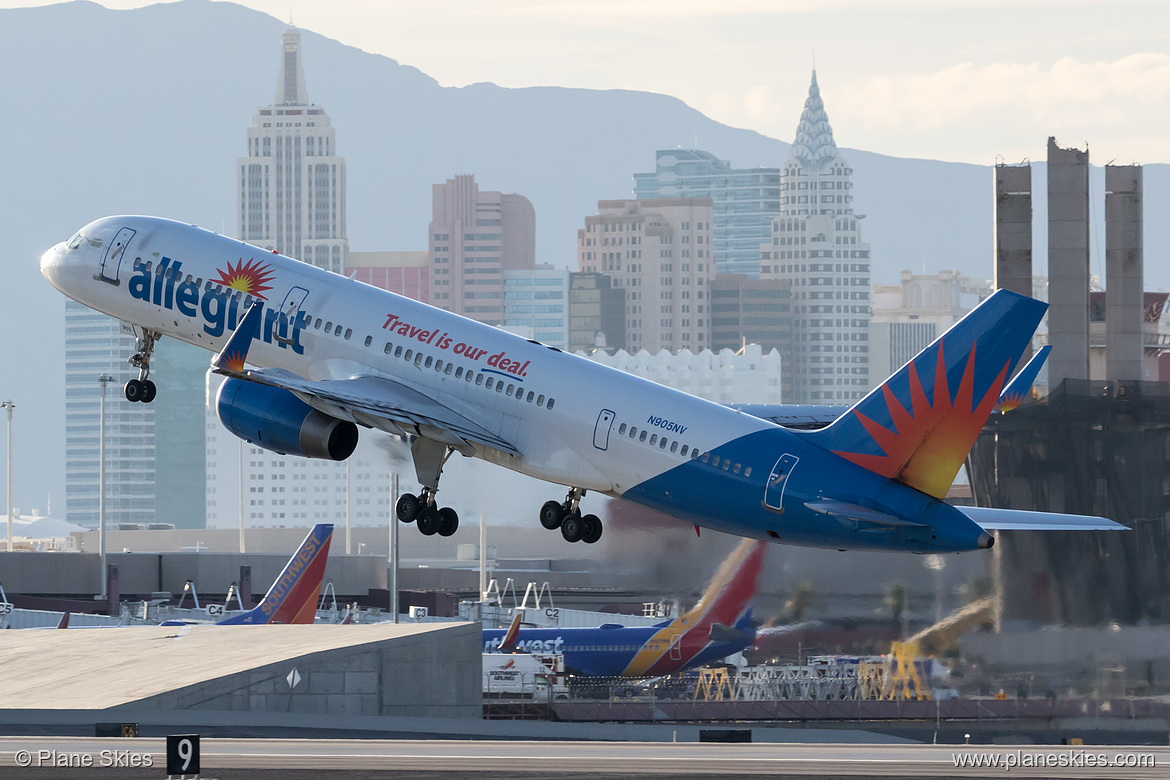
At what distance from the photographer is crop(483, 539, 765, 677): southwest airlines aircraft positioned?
65.5 m

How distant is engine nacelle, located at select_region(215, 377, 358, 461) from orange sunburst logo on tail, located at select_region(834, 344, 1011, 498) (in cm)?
1500

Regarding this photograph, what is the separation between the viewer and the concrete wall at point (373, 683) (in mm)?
49062

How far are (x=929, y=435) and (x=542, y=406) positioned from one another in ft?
32.4

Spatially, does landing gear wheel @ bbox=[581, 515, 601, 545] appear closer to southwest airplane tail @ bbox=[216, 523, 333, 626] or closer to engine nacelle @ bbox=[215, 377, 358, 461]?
engine nacelle @ bbox=[215, 377, 358, 461]

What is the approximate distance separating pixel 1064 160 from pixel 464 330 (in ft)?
196

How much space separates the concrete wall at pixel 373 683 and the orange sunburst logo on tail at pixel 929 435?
1746 cm

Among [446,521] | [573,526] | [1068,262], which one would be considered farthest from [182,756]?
[1068,262]

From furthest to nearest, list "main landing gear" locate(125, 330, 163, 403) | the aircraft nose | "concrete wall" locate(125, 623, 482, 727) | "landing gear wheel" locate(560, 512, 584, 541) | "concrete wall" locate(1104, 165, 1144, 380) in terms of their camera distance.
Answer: "concrete wall" locate(1104, 165, 1144, 380), the aircraft nose, "main landing gear" locate(125, 330, 163, 403), "concrete wall" locate(125, 623, 482, 727), "landing gear wheel" locate(560, 512, 584, 541)

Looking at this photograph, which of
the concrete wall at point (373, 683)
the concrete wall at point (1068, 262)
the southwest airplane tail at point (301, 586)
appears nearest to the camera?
the concrete wall at point (373, 683)

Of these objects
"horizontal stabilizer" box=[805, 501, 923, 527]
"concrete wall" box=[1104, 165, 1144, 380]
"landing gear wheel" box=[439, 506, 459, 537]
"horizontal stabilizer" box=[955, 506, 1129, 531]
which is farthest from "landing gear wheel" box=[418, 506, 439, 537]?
"concrete wall" box=[1104, 165, 1144, 380]

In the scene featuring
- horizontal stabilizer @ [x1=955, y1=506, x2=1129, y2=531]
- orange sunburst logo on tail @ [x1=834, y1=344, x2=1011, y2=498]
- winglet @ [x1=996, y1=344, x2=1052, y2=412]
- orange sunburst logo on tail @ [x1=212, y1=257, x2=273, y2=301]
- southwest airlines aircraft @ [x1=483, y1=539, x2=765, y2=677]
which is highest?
orange sunburst logo on tail @ [x1=212, y1=257, x2=273, y2=301]

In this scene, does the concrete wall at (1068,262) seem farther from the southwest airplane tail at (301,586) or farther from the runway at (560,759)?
the runway at (560,759)

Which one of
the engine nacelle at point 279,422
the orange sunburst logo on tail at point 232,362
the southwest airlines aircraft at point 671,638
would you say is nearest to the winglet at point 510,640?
the southwest airlines aircraft at point 671,638

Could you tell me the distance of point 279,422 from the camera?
47.2 m
